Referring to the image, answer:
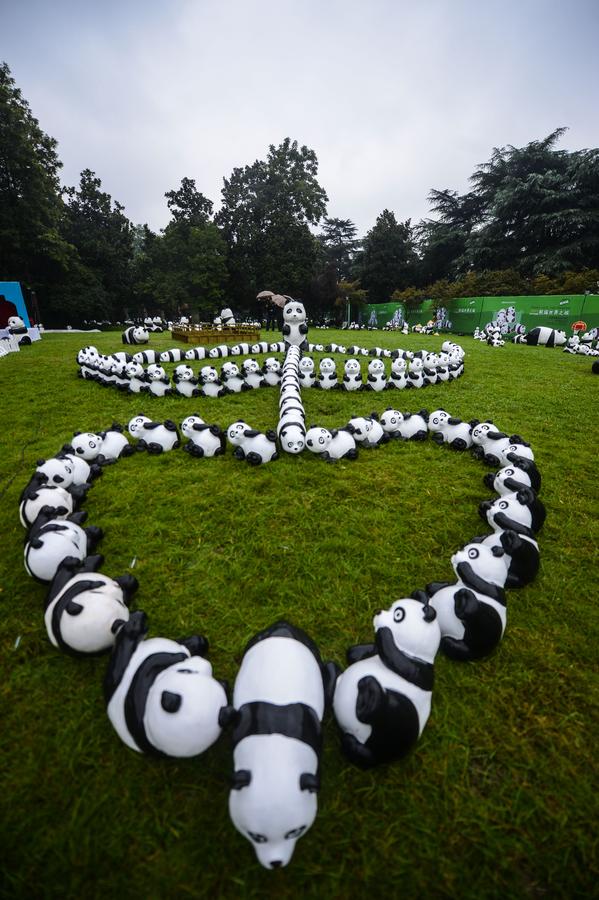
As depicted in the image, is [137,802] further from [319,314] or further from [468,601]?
[319,314]

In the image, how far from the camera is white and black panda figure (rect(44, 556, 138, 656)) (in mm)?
2314

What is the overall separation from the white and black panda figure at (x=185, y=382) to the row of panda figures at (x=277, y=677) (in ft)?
17.9

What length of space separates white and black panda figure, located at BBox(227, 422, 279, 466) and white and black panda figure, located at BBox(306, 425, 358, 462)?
1.72 feet

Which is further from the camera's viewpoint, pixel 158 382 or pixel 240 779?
pixel 158 382

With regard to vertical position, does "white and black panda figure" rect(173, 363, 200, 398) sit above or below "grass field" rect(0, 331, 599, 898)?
above

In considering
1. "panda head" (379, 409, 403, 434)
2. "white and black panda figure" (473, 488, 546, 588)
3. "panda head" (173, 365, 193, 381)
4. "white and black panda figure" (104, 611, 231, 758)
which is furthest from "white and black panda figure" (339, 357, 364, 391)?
"white and black panda figure" (104, 611, 231, 758)

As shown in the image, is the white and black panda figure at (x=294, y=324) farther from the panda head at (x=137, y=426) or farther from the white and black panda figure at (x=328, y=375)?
the panda head at (x=137, y=426)

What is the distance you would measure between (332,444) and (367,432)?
667mm

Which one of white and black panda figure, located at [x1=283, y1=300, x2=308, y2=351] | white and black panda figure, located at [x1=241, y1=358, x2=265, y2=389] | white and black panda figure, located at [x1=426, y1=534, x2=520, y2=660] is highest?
white and black panda figure, located at [x1=283, y1=300, x2=308, y2=351]

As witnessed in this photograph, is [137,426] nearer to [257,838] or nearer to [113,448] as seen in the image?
[113,448]

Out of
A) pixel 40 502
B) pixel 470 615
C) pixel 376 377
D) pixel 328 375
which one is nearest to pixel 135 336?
pixel 328 375

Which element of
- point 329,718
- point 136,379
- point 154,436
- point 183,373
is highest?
point 183,373

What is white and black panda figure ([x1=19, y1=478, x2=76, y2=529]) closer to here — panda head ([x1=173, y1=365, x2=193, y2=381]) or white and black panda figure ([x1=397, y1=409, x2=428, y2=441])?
white and black panda figure ([x1=397, y1=409, x2=428, y2=441])

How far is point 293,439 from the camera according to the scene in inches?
203
